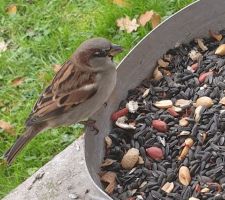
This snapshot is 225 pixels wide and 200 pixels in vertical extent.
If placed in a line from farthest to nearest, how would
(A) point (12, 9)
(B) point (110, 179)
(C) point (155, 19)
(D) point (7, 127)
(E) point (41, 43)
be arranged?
(A) point (12, 9), (E) point (41, 43), (C) point (155, 19), (D) point (7, 127), (B) point (110, 179)

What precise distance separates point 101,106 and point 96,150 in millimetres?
343

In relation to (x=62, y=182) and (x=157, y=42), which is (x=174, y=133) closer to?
(x=157, y=42)

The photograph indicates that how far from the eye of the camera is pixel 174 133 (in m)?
2.62

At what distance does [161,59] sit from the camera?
2914 mm

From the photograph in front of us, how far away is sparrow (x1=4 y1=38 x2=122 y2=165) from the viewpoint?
9.15 ft

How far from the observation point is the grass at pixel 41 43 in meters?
3.55

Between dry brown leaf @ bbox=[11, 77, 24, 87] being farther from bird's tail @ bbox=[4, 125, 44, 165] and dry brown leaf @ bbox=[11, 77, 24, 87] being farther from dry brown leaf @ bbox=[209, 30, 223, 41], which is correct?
dry brown leaf @ bbox=[209, 30, 223, 41]

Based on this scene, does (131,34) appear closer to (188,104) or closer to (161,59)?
(161,59)

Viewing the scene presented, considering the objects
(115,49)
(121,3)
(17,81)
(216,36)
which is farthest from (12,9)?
(216,36)

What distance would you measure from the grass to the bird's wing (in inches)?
25.3

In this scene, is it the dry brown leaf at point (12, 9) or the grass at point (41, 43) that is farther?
the dry brown leaf at point (12, 9)

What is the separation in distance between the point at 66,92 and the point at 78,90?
63mm

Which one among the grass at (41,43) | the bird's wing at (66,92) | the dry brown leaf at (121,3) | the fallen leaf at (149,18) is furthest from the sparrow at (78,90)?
the dry brown leaf at (121,3)

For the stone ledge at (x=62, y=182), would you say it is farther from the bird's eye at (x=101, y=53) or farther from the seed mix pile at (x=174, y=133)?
the bird's eye at (x=101, y=53)
